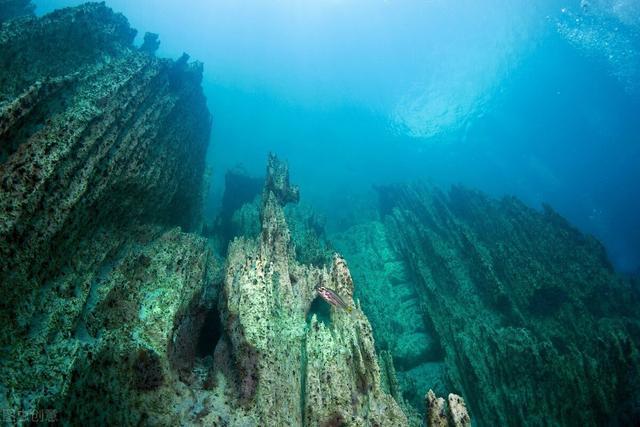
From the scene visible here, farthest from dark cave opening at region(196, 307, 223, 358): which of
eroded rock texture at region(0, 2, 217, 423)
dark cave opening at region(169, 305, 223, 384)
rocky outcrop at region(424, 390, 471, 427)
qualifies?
rocky outcrop at region(424, 390, 471, 427)

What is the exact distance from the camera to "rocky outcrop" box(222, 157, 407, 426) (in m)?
5.86

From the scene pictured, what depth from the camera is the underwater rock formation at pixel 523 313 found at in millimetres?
10930

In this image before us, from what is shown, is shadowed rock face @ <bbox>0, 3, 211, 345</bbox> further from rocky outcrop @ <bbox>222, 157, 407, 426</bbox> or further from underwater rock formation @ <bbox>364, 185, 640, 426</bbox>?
underwater rock formation @ <bbox>364, 185, 640, 426</bbox>

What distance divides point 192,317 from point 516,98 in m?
137

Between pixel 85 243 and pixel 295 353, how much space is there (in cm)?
507

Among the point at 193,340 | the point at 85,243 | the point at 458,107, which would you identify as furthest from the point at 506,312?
the point at 458,107

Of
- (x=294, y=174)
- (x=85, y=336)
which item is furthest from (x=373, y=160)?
(x=85, y=336)

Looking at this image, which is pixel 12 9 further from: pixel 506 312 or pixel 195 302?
pixel 506 312

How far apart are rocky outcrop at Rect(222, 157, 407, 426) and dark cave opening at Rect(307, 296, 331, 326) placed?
29 centimetres

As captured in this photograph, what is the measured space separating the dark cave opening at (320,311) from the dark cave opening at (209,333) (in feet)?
7.95

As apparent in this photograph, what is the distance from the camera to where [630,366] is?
10.8 meters

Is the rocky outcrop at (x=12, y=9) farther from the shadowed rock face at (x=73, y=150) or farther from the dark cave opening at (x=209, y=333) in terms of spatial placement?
the dark cave opening at (x=209, y=333)

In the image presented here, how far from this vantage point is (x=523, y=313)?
15.2 m

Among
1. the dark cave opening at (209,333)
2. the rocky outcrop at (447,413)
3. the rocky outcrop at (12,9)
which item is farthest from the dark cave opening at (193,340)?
the rocky outcrop at (12,9)
